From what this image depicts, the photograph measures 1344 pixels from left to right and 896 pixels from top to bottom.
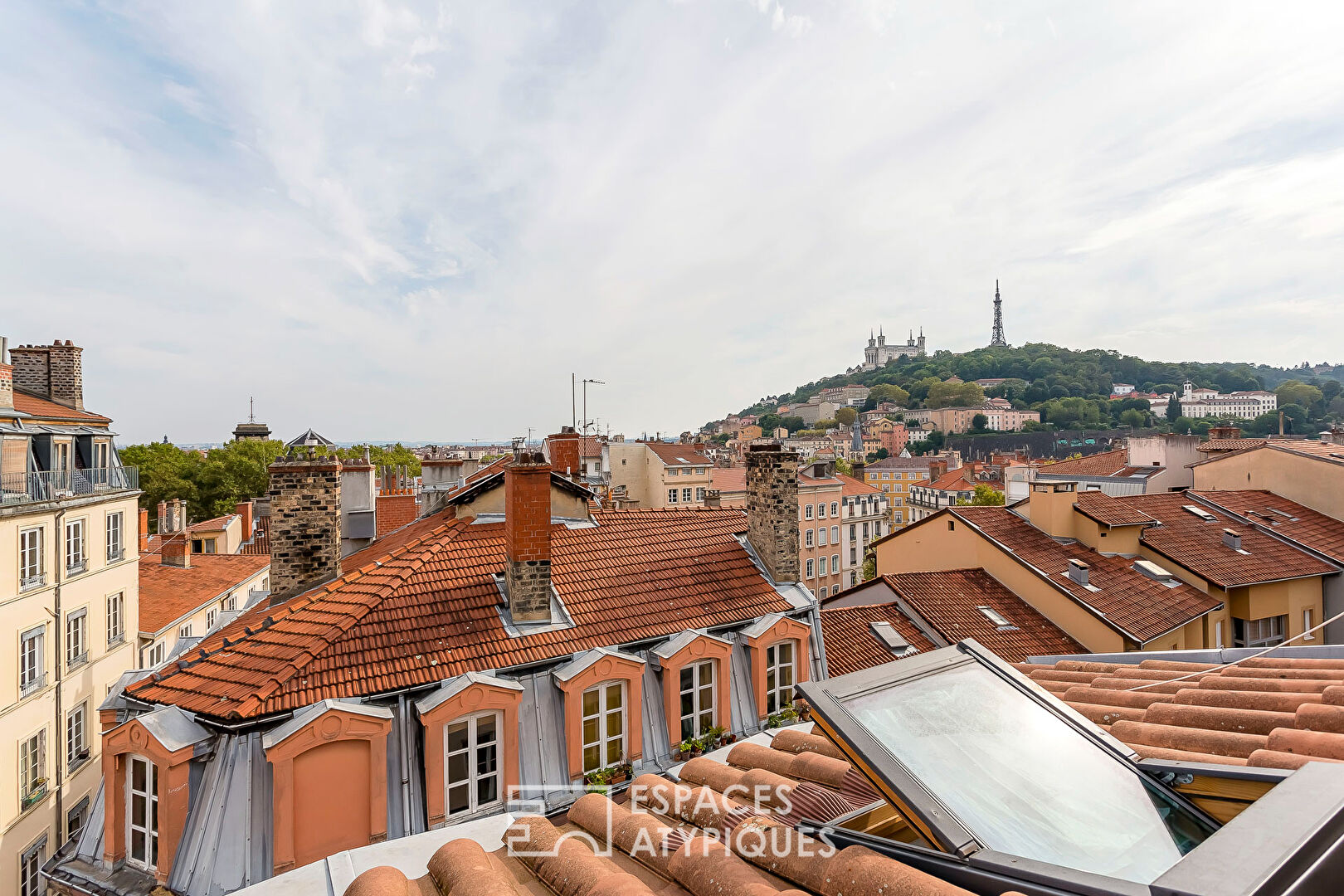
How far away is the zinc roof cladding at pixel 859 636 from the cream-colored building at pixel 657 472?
42.8m

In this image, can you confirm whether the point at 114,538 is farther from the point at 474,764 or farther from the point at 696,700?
the point at 696,700

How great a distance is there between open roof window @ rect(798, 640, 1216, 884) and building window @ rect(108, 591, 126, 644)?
102 ft

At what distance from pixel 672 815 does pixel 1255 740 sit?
4141mm

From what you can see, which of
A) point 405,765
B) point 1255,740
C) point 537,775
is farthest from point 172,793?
point 1255,740

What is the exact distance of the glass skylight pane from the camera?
121 inches

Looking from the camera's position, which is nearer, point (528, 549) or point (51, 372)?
point (528, 549)

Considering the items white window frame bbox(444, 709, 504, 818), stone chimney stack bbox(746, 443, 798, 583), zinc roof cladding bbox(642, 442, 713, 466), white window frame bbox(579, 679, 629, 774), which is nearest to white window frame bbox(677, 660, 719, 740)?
white window frame bbox(579, 679, 629, 774)

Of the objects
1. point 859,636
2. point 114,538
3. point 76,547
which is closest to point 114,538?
point 114,538

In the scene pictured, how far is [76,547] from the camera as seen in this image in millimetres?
23188

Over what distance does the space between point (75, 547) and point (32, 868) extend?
9.83 meters

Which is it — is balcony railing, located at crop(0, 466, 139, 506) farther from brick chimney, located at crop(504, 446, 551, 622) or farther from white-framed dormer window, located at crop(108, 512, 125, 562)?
brick chimney, located at crop(504, 446, 551, 622)

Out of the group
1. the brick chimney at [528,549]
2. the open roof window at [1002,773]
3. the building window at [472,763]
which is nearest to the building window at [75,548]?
the brick chimney at [528,549]

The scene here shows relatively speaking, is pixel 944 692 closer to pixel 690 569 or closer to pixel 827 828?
pixel 827 828

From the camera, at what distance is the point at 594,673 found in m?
10.5
